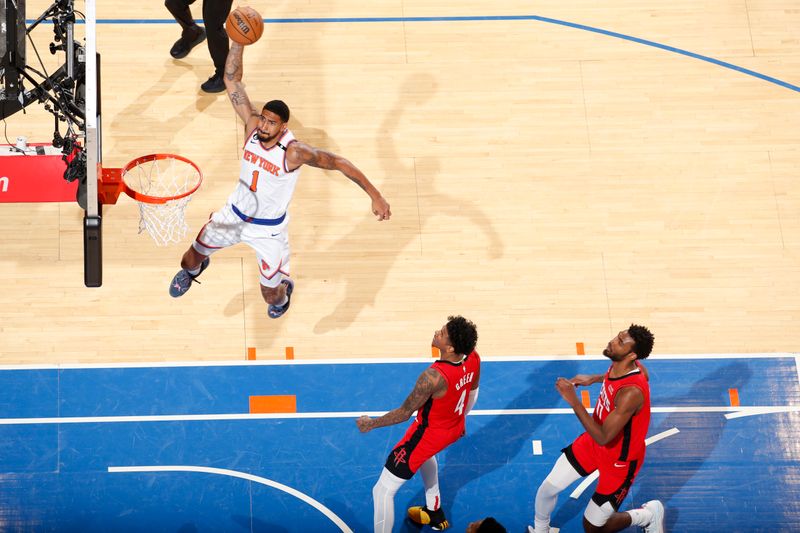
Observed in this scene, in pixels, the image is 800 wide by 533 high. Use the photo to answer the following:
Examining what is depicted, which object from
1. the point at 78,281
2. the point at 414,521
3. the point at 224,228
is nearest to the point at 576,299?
the point at 414,521

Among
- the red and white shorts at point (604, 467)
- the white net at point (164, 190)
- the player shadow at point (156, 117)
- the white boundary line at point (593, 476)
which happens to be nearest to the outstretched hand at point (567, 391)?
the red and white shorts at point (604, 467)

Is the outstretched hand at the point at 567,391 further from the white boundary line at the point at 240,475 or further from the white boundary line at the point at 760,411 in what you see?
the white boundary line at the point at 760,411

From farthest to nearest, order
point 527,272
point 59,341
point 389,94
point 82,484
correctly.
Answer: point 389,94 < point 527,272 < point 59,341 < point 82,484

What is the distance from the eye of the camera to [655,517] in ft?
26.9

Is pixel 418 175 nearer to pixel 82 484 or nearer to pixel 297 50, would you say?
pixel 297 50

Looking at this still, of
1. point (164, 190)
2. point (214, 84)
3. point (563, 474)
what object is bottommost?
point (563, 474)

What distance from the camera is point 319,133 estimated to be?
1059cm

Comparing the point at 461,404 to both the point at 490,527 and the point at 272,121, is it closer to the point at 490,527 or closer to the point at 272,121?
the point at 490,527

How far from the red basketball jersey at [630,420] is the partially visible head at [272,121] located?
346cm

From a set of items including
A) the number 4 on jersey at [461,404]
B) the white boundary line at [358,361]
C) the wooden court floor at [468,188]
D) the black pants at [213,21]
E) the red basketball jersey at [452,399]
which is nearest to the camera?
the red basketball jersey at [452,399]

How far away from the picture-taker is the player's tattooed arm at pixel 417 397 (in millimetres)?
7363

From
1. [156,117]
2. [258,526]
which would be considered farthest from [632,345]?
[156,117]

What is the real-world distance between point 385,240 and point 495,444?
249 centimetres

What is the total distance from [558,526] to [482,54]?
218 inches
